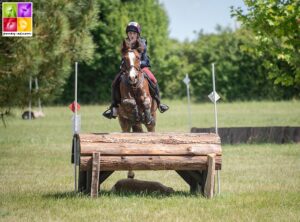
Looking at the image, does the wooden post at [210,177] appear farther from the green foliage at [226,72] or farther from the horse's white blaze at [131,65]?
the green foliage at [226,72]

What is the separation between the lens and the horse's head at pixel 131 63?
10844mm

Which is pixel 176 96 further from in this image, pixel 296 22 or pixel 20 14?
pixel 296 22

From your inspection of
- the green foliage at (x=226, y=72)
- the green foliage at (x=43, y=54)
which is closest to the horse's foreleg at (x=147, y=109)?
the green foliage at (x=43, y=54)

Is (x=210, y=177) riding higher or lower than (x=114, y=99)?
lower

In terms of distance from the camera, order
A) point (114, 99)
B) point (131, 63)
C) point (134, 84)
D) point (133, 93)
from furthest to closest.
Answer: point (114, 99), point (133, 93), point (134, 84), point (131, 63)

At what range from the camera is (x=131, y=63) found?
1084 centimetres

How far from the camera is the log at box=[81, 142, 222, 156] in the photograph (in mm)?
10188

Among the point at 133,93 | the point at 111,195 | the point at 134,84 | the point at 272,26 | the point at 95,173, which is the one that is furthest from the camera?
the point at 272,26

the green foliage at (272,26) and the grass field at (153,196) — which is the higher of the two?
the green foliage at (272,26)

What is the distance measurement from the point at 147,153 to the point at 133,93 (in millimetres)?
1337

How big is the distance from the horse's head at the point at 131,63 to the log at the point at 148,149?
1185 mm

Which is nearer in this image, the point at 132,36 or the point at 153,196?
the point at 153,196

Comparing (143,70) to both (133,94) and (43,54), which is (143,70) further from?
(43,54)

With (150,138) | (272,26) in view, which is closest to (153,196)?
(150,138)
